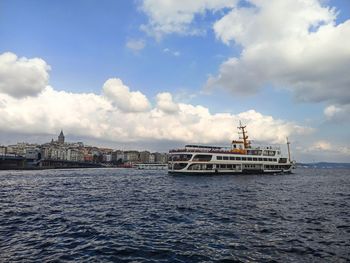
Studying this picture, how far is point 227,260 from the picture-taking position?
16.0m

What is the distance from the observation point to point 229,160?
98750 millimetres

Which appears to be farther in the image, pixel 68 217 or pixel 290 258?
pixel 68 217

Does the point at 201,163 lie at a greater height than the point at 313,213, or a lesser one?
greater

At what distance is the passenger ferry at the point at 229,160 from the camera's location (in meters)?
91.8

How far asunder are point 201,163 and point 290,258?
2978 inches

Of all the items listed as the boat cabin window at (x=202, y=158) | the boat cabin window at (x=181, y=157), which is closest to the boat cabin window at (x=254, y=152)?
the boat cabin window at (x=202, y=158)

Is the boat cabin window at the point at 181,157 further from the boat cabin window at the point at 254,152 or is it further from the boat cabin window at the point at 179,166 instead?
the boat cabin window at the point at 254,152

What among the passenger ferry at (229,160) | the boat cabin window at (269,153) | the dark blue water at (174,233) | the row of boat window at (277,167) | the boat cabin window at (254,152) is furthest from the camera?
the boat cabin window at (269,153)

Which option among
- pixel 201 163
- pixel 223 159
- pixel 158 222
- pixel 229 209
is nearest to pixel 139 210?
pixel 158 222

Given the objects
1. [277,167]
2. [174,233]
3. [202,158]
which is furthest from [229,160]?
[174,233]

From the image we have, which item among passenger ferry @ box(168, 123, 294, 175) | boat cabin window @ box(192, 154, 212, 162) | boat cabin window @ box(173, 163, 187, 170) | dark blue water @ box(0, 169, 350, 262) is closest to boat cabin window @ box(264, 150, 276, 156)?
passenger ferry @ box(168, 123, 294, 175)

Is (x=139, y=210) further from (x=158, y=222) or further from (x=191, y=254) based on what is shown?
(x=191, y=254)

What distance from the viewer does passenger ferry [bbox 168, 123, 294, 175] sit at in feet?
301

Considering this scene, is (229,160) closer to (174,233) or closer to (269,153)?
(269,153)
